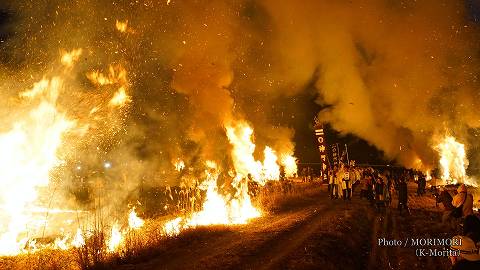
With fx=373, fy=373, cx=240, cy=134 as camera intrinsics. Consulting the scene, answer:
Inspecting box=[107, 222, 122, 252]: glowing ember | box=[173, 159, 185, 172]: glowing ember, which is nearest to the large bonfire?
box=[107, 222, 122, 252]: glowing ember

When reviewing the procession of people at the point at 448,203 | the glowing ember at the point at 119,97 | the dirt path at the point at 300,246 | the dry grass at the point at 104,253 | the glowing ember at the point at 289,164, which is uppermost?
the glowing ember at the point at 119,97

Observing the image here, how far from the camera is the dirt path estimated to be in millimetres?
8281

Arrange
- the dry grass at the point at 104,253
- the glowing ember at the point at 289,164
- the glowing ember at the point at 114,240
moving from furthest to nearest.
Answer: the glowing ember at the point at 289,164, the glowing ember at the point at 114,240, the dry grass at the point at 104,253

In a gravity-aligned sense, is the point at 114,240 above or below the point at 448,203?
below

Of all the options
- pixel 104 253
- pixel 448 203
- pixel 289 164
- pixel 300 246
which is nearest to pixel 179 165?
pixel 289 164

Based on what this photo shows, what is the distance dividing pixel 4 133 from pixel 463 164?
4420 centimetres

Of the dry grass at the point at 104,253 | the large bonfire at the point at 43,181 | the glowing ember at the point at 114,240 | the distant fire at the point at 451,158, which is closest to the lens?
the dry grass at the point at 104,253

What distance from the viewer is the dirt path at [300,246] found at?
27.2ft

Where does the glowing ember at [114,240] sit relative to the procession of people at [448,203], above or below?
→ below

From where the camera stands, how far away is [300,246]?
30.3 feet

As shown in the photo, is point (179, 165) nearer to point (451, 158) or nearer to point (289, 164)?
point (289, 164)

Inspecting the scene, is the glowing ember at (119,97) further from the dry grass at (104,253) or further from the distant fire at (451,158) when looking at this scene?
the distant fire at (451,158)

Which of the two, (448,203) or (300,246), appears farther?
(448,203)

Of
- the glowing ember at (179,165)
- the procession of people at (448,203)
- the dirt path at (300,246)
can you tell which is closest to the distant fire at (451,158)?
the procession of people at (448,203)
